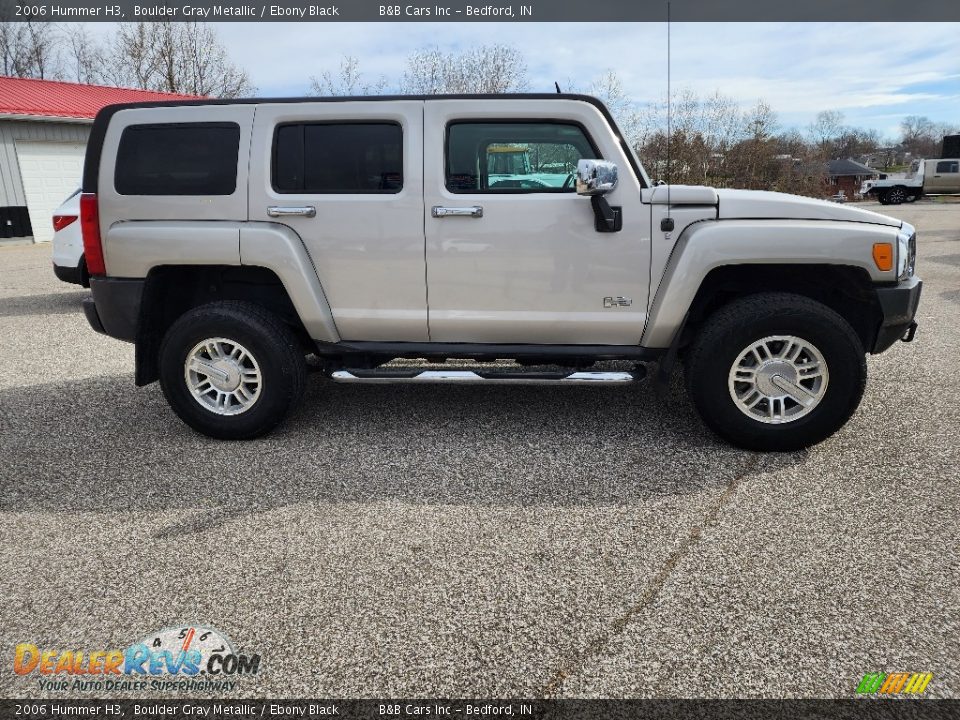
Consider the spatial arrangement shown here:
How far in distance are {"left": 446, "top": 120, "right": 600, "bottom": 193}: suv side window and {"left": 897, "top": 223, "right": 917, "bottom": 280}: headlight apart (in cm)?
177

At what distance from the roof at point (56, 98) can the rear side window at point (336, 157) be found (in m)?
14.0

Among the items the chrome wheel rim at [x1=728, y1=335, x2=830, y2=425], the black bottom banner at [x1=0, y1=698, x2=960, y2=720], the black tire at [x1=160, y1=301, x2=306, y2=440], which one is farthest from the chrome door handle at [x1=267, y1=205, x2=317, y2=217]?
the black bottom banner at [x1=0, y1=698, x2=960, y2=720]

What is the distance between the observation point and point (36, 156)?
18.3m

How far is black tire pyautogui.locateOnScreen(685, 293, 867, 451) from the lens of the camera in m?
4.02

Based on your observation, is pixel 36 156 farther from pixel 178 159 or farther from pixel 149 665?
pixel 149 665

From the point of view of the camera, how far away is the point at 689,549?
3.16 m

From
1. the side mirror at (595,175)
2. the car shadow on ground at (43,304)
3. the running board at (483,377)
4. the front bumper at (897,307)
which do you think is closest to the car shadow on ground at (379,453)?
the running board at (483,377)

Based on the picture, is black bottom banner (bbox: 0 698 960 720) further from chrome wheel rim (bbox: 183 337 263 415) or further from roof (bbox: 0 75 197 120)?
roof (bbox: 0 75 197 120)

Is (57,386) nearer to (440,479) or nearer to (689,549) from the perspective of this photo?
(440,479)

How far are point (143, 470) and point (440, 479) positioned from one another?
1.72 metres

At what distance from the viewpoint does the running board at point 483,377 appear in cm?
419

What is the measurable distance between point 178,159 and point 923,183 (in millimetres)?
37304

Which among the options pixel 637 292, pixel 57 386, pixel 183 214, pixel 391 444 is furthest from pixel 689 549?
pixel 57 386

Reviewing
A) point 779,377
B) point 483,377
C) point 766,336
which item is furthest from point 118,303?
point 779,377
